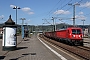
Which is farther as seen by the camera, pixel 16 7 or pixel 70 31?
pixel 16 7

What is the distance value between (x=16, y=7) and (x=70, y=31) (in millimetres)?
17453

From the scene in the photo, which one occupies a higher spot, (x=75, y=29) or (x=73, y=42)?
(x=75, y=29)

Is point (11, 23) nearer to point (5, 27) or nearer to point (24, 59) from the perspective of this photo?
point (5, 27)

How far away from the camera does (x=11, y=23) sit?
19453 millimetres

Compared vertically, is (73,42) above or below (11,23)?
below

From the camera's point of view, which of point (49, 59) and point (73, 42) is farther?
point (73, 42)

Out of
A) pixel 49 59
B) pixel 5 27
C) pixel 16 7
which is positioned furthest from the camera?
pixel 16 7

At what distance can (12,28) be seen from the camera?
19.0 metres

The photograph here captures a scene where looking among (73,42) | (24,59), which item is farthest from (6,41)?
(73,42)

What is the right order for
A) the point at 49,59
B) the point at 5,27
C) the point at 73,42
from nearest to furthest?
the point at 49,59
the point at 5,27
the point at 73,42

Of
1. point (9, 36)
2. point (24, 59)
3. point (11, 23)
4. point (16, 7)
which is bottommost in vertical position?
point (24, 59)

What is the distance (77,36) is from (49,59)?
17.3 metres

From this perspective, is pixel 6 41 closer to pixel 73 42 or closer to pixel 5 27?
pixel 5 27

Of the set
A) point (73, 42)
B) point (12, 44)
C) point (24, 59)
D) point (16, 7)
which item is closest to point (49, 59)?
point (24, 59)
